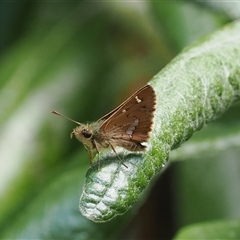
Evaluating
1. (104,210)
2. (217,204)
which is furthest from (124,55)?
(104,210)

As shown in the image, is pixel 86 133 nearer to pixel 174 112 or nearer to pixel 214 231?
pixel 174 112

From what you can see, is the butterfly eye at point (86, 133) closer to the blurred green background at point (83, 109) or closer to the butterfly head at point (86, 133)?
the butterfly head at point (86, 133)

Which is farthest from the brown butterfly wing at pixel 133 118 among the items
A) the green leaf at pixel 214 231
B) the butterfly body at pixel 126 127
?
the green leaf at pixel 214 231

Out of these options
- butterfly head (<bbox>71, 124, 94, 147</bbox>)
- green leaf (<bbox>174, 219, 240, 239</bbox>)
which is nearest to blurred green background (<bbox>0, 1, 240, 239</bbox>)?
green leaf (<bbox>174, 219, 240, 239</bbox>)

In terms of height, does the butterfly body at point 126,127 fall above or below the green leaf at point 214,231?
above

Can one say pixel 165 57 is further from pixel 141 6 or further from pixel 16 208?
pixel 16 208

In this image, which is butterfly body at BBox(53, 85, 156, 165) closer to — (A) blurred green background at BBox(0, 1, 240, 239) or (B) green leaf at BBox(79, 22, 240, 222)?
(B) green leaf at BBox(79, 22, 240, 222)
